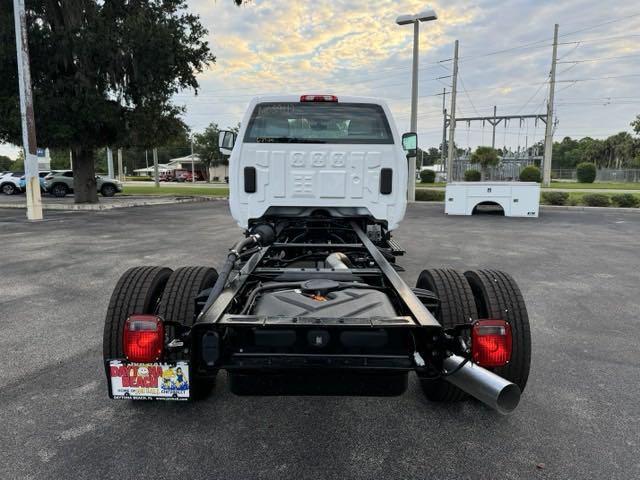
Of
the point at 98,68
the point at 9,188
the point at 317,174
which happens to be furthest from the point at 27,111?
the point at 9,188

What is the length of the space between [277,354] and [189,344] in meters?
0.44

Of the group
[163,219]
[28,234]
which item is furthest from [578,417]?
[163,219]

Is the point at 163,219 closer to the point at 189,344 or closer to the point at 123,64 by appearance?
the point at 123,64

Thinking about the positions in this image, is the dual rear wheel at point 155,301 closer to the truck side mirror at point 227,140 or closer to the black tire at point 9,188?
the truck side mirror at point 227,140

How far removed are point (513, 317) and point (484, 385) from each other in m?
0.84

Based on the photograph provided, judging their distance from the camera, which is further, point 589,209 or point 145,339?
point 589,209

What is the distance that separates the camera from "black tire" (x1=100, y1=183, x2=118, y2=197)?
28013 mm

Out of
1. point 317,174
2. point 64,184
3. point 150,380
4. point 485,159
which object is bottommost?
point 150,380

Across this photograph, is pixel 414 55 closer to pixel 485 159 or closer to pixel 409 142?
pixel 409 142

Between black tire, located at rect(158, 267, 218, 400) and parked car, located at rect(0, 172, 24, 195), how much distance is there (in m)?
31.4

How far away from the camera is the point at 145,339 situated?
2.26 m

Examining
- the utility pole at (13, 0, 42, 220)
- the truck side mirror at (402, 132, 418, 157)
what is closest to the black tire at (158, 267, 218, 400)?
the truck side mirror at (402, 132, 418, 157)

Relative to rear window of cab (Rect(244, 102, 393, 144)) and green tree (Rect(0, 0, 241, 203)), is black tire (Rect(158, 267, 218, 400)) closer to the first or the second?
rear window of cab (Rect(244, 102, 393, 144))

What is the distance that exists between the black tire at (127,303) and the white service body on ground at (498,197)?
47.2 ft
